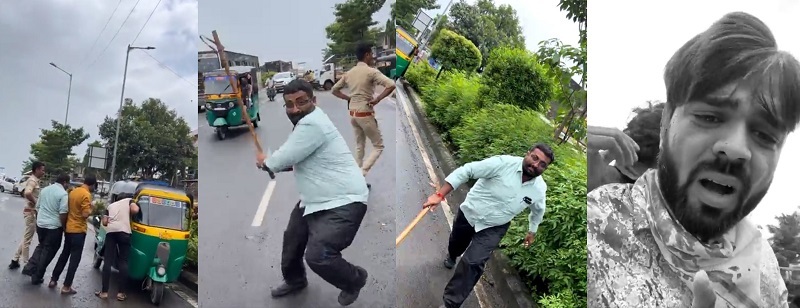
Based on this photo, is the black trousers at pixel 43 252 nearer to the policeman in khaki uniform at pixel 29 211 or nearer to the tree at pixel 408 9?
the policeman in khaki uniform at pixel 29 211

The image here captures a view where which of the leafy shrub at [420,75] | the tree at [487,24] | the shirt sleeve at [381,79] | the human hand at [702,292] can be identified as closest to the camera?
the human hand at [702,292]

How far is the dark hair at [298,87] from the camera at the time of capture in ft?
9.68

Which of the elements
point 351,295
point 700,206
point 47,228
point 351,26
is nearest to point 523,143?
point 700,206

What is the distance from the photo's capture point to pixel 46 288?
126 inches

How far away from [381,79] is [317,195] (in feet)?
2.36

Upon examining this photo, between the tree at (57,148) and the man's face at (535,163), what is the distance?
2.63 metres

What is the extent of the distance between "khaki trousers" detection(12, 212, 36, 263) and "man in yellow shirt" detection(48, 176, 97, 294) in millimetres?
172

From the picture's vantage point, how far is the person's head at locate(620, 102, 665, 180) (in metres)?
2.96

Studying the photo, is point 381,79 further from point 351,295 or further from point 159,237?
point 159,237

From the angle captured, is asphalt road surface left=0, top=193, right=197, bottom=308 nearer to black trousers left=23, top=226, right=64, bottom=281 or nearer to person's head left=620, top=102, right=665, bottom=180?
black trousers left=23, top=226, right=64, bottom=281

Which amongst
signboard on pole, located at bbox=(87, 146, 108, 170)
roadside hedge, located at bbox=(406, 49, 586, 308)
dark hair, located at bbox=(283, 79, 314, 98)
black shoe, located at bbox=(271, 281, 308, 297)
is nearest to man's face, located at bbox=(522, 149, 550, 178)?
roadside hedge, located at bbox=(406, 49, 586, 308)

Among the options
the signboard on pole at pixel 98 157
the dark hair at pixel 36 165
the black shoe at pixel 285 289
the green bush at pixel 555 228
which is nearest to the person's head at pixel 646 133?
the green bush at pixel 555 228

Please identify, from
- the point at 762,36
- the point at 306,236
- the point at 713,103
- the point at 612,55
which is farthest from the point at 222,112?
the point at 762,36

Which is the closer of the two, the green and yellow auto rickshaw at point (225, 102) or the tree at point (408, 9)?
the green and yellow auto rickshaw at point (225, 102)
